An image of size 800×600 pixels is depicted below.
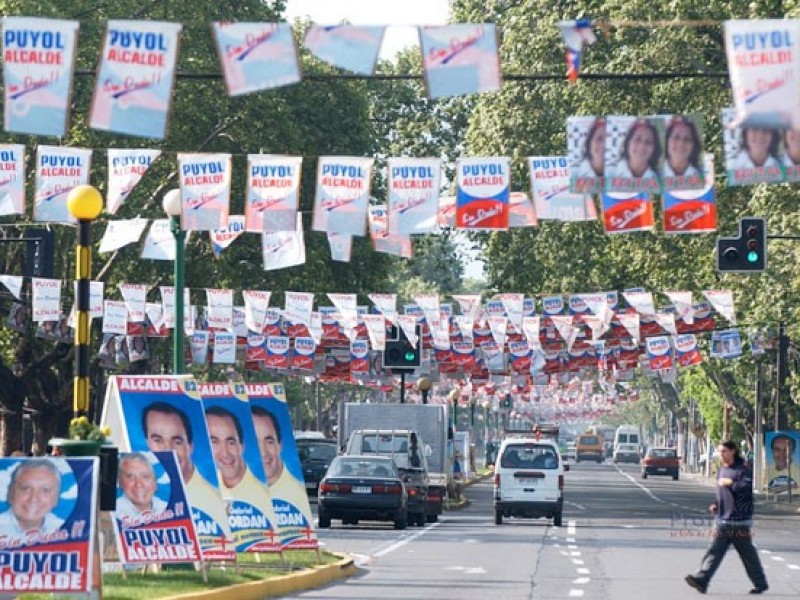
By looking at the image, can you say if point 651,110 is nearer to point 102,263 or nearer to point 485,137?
point 485,137

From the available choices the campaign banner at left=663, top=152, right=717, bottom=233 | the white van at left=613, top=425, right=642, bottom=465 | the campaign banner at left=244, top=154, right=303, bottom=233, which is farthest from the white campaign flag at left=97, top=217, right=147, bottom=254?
the white van at left=613, top=425, right=642, bottom=465

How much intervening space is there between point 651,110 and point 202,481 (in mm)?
24712

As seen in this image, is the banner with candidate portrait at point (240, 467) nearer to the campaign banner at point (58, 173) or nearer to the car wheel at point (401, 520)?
the campaign banner at point (58, 173)

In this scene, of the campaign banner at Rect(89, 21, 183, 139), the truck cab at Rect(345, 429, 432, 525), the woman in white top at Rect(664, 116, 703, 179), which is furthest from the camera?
the truck cab at Rect(345, 429, 432, 525)

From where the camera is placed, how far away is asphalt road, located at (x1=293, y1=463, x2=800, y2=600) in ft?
77.2

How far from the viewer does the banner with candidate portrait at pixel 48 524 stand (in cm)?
1845

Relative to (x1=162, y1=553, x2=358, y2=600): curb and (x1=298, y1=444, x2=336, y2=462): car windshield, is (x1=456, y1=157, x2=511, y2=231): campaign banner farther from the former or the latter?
(x1=298, y1=444, x2=336, y2=462): car windshield

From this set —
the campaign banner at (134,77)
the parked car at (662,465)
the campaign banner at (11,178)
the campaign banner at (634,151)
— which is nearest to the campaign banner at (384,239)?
the campaign banner at (11,178)

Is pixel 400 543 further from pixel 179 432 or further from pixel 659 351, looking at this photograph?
pixel 659 351

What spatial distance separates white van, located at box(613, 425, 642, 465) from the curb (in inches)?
4679

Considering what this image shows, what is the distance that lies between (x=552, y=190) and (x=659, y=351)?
94.2 ft

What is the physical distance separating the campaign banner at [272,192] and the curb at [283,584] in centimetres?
536

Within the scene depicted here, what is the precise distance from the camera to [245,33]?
21.8m

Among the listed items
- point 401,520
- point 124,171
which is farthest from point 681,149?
point 401,520
